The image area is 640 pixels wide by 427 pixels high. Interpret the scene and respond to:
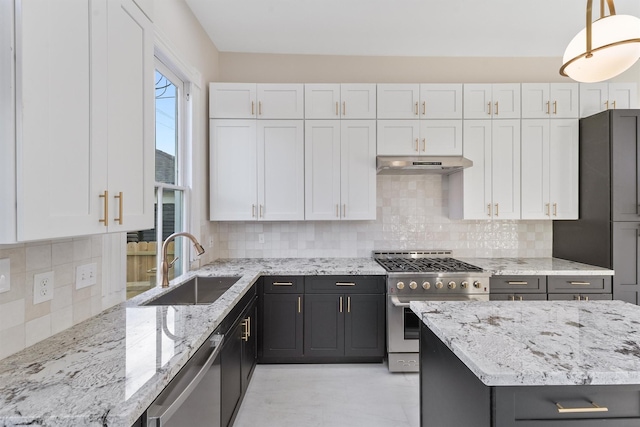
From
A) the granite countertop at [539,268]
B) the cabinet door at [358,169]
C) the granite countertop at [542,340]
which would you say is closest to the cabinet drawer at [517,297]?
the granite countertop at [539,268]

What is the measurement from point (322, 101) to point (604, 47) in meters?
2.15

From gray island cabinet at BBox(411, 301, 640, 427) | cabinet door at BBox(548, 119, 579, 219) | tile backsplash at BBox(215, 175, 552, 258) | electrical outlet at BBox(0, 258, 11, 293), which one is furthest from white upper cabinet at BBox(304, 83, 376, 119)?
electrical outlet at BBox(0, 258, 11, 293)

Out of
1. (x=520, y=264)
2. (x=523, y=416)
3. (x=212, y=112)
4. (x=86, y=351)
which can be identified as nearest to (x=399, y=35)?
(x=212, y=112)

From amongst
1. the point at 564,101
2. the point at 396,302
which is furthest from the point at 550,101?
the point at 396,302

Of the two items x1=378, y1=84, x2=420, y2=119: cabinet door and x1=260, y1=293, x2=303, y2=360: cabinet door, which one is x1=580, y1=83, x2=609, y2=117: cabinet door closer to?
x1=378, y1=84, x2=420, y2=119: cabinet door

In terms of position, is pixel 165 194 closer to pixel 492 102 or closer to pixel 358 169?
pixel 358 169

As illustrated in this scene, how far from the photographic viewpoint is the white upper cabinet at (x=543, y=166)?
10.1ft

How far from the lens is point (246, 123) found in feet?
10.2

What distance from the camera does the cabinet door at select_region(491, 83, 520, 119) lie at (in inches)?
122

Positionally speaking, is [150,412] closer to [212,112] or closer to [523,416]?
[523,416]

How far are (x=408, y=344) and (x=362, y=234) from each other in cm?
119

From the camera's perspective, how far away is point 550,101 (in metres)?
3.09

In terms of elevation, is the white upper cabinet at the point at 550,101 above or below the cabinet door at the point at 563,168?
above

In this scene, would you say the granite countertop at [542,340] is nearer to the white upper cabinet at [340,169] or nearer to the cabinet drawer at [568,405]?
the cabinet drawer at [568,405]
